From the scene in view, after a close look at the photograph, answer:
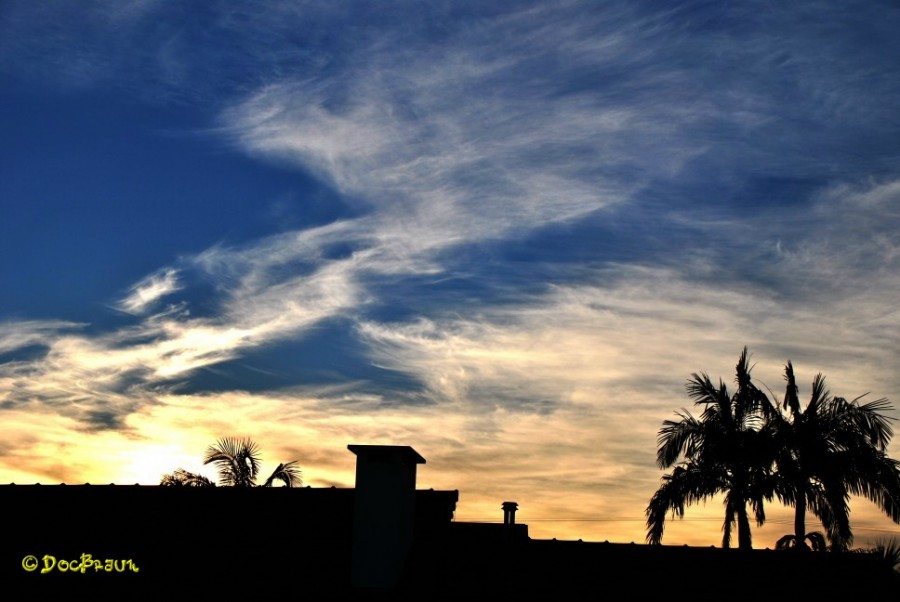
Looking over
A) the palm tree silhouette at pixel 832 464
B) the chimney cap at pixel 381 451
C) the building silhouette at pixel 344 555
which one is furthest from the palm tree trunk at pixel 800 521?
the chimney cap at pixel 381 451

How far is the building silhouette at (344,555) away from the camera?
67.4ft

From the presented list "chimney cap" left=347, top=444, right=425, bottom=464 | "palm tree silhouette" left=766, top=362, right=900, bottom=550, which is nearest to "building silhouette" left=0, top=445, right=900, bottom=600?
"chimney cap" left=347, top=444, right=425, bottom=464

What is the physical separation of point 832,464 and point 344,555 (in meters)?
17.8

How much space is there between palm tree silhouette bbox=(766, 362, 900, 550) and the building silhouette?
976cm

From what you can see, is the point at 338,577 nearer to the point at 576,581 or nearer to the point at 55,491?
the point at 576,581

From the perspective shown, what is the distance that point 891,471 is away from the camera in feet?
98.5

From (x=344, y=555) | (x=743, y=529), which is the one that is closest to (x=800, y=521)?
(x=743, y=529)

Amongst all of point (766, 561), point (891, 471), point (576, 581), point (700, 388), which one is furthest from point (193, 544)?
→ point (891, 471)

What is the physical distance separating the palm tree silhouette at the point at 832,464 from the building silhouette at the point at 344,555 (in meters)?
9.76

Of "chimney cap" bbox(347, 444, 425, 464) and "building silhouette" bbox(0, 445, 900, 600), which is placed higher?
"chimney cap" bbox(347, 444, 425, 464)

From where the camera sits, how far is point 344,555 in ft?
73.6

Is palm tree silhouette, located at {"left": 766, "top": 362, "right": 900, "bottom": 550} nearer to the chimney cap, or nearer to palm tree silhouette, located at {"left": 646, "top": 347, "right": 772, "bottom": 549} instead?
palm tree silhouette, located at {"left": 646, "top": 347, "right": 772, "bottom": 549}

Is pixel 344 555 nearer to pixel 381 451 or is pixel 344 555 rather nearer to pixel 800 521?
pixel 381 451

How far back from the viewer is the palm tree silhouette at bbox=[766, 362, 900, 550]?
30.3 m
